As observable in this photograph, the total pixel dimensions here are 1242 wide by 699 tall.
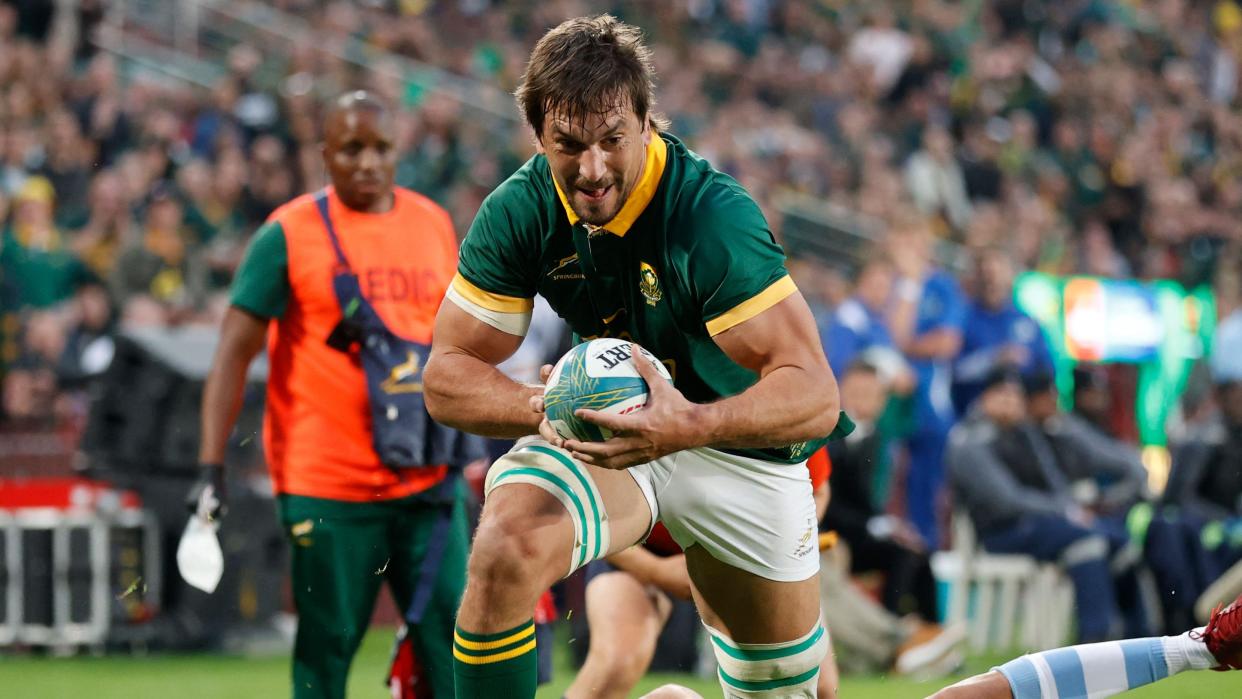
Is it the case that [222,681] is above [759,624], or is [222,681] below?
below

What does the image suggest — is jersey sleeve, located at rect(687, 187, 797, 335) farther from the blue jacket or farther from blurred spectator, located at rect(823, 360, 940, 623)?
the blue jacket

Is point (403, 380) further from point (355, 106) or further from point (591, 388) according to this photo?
point (591, 388)

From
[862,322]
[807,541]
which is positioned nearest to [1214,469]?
[862,322]

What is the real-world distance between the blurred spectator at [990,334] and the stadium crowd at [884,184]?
0.02 m

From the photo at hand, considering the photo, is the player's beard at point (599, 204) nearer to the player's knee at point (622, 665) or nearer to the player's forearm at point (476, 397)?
the player's forearm at point (476, 397)

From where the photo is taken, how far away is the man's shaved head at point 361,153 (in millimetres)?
6328

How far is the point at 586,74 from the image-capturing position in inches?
175

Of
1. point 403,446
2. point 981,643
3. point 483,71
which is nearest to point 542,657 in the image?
point 403,446

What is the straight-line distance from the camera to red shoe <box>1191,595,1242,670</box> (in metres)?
5.30

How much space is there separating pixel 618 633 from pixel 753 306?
2.16m

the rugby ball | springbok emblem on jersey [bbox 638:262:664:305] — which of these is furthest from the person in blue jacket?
the rugby ball

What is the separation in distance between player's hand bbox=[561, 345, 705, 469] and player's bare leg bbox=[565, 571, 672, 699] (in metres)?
2.04

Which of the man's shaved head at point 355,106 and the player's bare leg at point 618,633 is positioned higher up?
the man's shaved head at point 355,106

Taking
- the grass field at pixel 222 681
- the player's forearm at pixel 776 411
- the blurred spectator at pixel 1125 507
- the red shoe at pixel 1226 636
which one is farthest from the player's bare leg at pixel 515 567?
the blurred spectator at pixel 1125 507
